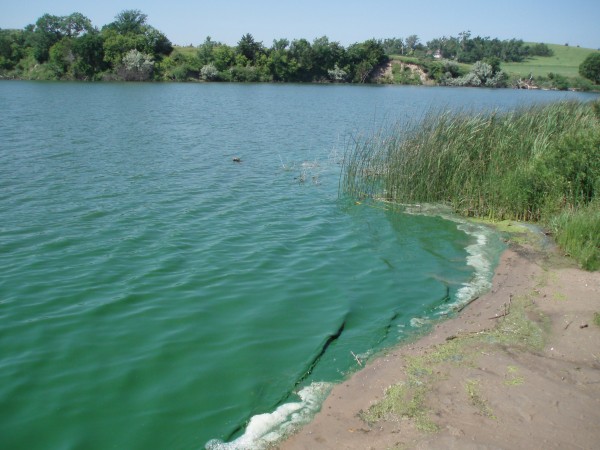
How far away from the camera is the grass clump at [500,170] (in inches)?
439

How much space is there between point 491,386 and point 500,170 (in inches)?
324

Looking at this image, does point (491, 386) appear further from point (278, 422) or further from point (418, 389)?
point (278, 422)

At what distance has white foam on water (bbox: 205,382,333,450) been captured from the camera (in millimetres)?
4891

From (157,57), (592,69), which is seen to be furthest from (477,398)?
(592,69)

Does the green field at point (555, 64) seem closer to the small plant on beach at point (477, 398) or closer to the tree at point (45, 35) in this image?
the tree at point (45, 35)

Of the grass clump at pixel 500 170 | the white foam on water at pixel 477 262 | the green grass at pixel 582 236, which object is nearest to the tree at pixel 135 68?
the grass clump at pixel 500 170

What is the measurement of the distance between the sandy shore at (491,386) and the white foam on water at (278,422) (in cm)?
12

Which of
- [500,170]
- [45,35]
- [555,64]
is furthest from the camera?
[555,64]

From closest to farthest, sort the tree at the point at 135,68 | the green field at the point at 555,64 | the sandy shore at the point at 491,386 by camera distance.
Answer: the sandy shore at the point at 491,386, the tree at the point at 135,68, the green field at the point at 555,64

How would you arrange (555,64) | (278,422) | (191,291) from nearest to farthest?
(278,422) < (191,291) < (555,64)

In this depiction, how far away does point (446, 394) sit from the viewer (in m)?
5.36

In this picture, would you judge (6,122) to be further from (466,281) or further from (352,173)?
(466,281)

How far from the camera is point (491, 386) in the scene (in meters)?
5.44

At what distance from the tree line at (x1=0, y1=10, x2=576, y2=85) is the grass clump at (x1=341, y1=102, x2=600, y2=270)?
6111cm
